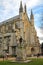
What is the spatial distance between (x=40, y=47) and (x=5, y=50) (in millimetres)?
16918

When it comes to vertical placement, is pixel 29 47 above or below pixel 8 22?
below

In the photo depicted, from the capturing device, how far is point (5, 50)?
205ft

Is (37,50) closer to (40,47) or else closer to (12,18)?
(40,47)

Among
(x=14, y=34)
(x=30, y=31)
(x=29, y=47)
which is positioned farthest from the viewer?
(x=30, y=31)

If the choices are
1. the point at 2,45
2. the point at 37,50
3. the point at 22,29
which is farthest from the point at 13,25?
the point at 37,50

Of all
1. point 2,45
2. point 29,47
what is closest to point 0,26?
point 2,45

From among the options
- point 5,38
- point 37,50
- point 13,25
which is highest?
point 13,25

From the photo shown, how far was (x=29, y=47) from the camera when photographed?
219 ft

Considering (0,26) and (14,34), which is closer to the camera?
(14,34)

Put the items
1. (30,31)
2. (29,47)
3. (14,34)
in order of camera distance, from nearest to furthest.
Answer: (14,34) < (29,47) < (30,31)

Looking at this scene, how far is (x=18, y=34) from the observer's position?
204 ft

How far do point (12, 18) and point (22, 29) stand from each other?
776 centimetres

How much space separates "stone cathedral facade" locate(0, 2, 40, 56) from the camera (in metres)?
62.2

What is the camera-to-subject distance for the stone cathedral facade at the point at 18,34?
62.2 metres
